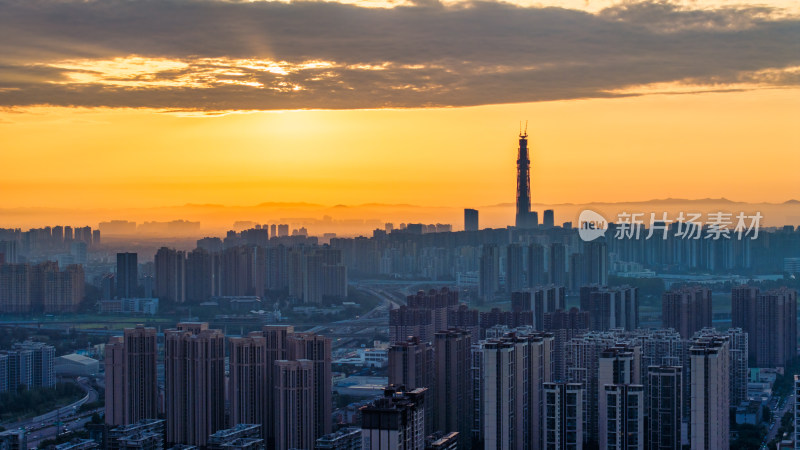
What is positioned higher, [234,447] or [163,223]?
[163,223]

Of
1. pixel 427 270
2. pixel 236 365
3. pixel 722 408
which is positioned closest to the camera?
pixel 722 408

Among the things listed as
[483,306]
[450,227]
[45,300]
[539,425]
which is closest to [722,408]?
[539,425]

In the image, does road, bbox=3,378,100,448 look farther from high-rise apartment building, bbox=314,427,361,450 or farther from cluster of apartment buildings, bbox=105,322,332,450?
high-rise apartment building, bbox=314,427,361,450

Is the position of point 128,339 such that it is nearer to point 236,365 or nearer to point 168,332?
point 168,332

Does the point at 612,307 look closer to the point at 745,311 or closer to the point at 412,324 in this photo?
the point at 745,311

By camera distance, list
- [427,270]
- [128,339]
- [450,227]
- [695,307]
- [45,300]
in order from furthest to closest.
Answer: [450,227], [427,270], [45,300], [695,307], [128,339]

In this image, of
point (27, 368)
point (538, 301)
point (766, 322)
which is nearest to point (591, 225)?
point (538, 301)

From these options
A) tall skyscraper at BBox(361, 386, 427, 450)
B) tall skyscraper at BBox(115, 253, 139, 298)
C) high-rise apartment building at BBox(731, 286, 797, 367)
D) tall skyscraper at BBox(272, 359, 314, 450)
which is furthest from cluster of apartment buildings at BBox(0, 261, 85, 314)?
tall skyscraper at BBox(361, 386, 427, 450)
